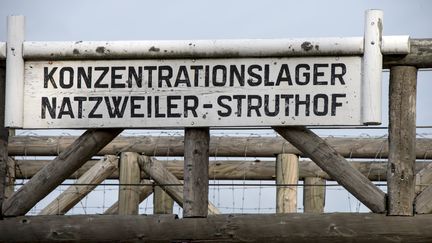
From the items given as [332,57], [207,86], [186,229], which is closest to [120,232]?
[186,229]

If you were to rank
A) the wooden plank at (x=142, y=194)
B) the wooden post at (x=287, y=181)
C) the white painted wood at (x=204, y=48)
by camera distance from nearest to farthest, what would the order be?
the white painted wood at (x=204, y=48), the wooden post at (x=287, y=181), the wooden plank at (x=142, y=194)

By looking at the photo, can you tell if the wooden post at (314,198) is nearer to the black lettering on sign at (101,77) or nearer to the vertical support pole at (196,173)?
the vertical support pole at (196,173)

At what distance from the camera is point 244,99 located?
36.5 ft

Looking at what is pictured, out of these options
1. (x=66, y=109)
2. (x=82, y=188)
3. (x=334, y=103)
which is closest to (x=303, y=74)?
(x=334, y=103)

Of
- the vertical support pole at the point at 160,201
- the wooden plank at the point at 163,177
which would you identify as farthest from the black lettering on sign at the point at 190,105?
the vertical support pole at the point at 160,201

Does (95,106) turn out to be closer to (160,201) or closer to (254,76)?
(254,76)

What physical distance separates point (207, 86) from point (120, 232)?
132 centimetres

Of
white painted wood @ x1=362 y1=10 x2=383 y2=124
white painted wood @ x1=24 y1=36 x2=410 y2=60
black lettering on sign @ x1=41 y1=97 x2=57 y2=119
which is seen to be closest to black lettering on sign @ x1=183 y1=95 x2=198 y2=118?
white painted wood @ x1=24 y1=36 x2=410 y2=60

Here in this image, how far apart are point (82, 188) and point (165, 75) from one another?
10.9 ft

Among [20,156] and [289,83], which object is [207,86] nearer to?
[289,83]

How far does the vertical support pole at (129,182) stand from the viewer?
13625 millimetres

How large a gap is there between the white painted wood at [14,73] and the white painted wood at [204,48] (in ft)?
0.28

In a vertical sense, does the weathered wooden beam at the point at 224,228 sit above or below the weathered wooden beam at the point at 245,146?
below

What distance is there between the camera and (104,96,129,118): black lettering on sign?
1132 cm
